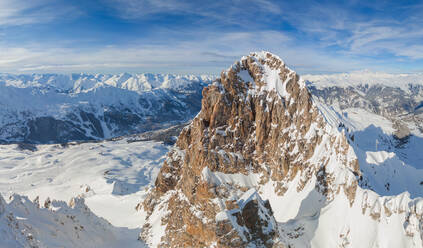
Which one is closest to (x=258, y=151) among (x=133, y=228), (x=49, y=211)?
(x=133, y=228)

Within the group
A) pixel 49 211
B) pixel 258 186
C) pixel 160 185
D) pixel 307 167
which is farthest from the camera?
pixel 160 185

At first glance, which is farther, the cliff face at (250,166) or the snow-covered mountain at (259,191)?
the cliff face at (250,166)

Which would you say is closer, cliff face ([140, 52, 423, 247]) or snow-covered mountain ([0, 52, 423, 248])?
snow-covered mountain ([0, 52, 423, 248])

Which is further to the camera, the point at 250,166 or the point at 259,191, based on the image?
the point at 250,166

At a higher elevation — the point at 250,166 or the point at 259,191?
the point at 250,166

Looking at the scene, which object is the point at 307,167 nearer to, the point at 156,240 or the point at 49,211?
the point at 156,240

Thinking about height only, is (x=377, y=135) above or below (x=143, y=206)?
above

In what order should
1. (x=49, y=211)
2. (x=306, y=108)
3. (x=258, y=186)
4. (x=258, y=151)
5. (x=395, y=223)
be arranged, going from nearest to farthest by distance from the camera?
1. (x=395, y=223)
2. (x=49, y=211)
3. (x=306, y=108)
4. (x=258, y=186)
5. (x=258, y=151)

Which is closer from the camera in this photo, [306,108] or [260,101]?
[306,108]
